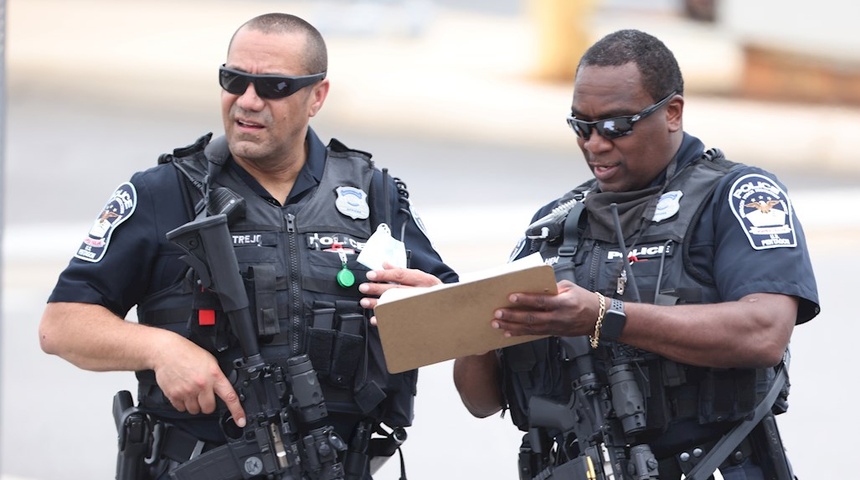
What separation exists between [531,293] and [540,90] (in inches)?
533

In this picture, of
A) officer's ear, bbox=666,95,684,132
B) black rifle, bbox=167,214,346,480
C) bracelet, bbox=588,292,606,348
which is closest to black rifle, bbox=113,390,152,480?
black rifle, bbox=167,214,346,480

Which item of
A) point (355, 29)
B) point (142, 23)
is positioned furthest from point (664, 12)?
point (142, 23)

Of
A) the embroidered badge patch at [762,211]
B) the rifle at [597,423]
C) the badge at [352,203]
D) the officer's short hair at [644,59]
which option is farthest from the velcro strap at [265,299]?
the embroidered badge patch at [762,211]

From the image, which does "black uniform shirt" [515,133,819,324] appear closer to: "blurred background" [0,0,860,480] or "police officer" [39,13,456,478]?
"police officer" [39,13,456,478]

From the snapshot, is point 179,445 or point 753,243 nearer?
point 753,243

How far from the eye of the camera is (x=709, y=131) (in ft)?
50.3

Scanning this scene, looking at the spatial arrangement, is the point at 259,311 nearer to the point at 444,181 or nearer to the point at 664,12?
the point at 444,181

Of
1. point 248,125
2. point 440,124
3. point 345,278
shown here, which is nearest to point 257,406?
point 345,278

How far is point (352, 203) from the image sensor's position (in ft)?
13.0

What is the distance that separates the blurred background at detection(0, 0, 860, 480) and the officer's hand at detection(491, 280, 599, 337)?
13.4 ft

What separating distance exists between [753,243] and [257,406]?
4.48 ft

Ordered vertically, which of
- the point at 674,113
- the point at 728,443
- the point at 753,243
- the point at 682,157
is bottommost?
the point at 728,443

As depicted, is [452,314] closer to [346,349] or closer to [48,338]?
[346,349]

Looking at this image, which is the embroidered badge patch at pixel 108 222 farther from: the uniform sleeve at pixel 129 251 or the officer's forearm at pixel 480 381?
the officer's forearm at pixel 480 381
